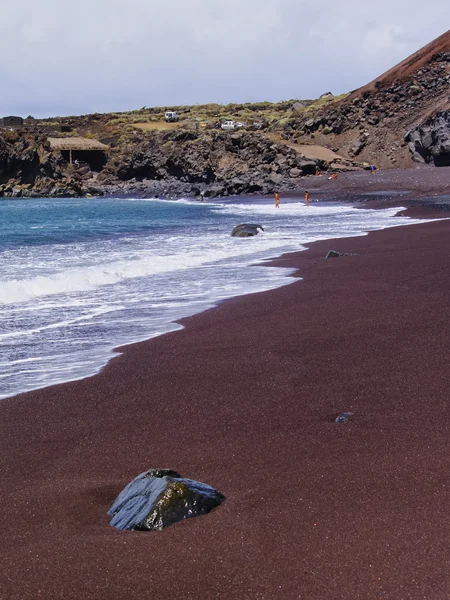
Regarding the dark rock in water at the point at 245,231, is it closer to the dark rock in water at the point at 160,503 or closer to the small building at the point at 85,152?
the dark rock in water at the point at 160,503

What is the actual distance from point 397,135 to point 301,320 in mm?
65280

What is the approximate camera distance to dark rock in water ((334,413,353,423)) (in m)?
4.63

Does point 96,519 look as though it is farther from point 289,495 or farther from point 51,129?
point 51,129

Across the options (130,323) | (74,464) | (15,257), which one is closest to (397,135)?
(15,257)

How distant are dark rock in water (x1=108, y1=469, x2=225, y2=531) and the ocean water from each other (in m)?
2.60

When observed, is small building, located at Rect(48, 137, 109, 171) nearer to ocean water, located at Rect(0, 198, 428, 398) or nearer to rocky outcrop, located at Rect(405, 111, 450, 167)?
rocky outcrop, located at Rect(405, 111, 450, 167)

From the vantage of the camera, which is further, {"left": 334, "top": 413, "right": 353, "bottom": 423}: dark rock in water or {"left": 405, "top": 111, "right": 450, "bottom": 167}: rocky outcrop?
{"left": 405, "top": 111, "right": 450, "bottom": 167}: rocky outcrop

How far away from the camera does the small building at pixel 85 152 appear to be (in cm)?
8731

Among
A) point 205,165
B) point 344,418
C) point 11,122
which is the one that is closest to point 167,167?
point 205,165

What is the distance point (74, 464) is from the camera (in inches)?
170

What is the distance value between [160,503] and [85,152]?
292ft

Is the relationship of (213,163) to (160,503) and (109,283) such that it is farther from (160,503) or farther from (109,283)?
(160,503)

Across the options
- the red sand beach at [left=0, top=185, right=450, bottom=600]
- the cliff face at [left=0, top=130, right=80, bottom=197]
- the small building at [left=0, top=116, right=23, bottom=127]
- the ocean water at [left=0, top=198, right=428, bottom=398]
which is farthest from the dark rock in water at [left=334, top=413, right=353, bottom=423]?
the small building at [left=0, top=116, right=23, bottom=127]

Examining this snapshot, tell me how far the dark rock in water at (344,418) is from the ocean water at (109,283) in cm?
259
